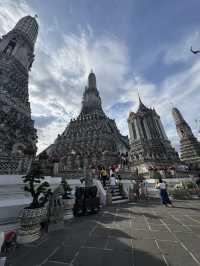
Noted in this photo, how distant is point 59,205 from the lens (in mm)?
5930

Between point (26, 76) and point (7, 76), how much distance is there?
7.59m

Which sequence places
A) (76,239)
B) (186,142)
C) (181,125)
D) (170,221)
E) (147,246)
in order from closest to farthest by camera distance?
(147,246), (76,239), (170,221), (186,142), (181,125)

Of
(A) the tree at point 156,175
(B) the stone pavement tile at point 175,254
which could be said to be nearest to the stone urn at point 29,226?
(B) the stone pavement tile at point 175,254

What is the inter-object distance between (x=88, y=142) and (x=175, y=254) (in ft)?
175

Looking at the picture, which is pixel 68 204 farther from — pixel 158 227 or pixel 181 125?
pixel 181 125

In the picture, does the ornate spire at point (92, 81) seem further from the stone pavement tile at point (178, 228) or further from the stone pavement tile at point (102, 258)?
the stone pavement tile at point (102, 258)

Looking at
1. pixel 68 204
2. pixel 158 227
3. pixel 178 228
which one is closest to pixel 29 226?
pixel 68 204

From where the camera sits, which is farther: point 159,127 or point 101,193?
point 159,127

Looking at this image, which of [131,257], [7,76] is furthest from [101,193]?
[7,76]

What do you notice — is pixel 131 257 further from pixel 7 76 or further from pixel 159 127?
pixel 159 127

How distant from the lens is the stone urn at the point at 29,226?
4.45 meters

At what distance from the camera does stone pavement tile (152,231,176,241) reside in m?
4.36

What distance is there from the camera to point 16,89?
35844 millimetres

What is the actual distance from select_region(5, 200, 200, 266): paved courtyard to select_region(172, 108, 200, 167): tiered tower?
51090 millimetres
